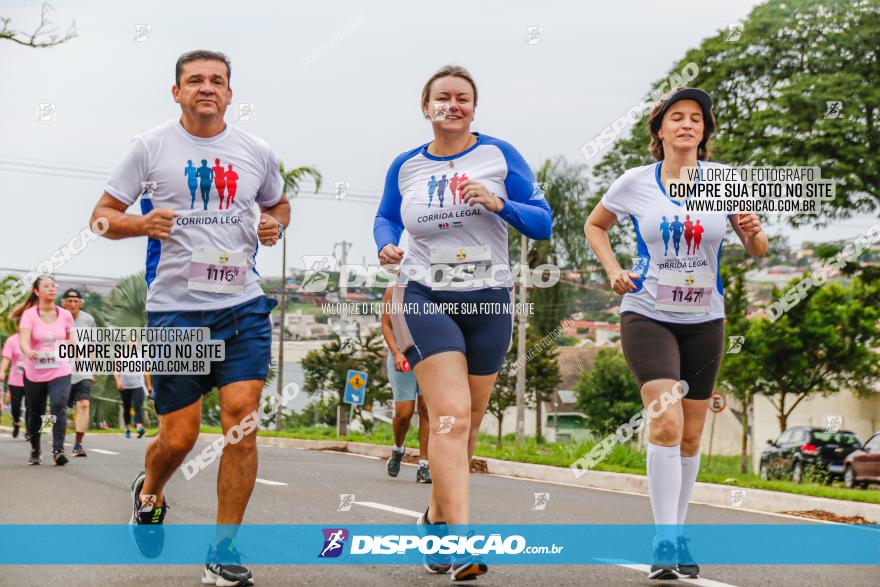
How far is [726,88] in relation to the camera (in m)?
28.4

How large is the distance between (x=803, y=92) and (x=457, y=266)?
883 inches

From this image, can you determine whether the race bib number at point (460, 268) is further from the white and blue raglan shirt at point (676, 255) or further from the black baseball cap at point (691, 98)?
the black baseball cap at point (691, 98)

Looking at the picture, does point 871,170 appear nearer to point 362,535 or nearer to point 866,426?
point 362,535

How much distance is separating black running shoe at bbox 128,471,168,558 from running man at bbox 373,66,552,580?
45.9 inches

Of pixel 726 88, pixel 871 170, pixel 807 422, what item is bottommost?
pixel 807 422

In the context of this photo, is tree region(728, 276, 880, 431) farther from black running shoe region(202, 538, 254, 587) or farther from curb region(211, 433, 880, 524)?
black running shoe region(202, 538, 254, 587)

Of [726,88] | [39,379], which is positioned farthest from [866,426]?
[39,379]

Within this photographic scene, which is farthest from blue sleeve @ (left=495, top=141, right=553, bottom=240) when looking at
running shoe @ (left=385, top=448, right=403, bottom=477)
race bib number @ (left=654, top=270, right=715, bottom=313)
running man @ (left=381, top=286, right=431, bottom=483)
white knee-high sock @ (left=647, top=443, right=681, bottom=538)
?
running shoe @ (left=385, top=448, right=403, bottom=477)

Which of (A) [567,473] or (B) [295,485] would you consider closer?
(B) [295,485]

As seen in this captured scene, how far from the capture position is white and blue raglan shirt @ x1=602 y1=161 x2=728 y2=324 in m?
5.61

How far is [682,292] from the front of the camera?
220 inches

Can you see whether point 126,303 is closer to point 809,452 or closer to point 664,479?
point 809,452

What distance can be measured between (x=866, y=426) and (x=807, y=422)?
6936 mm

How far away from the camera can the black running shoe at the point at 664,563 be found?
5.11 meters
